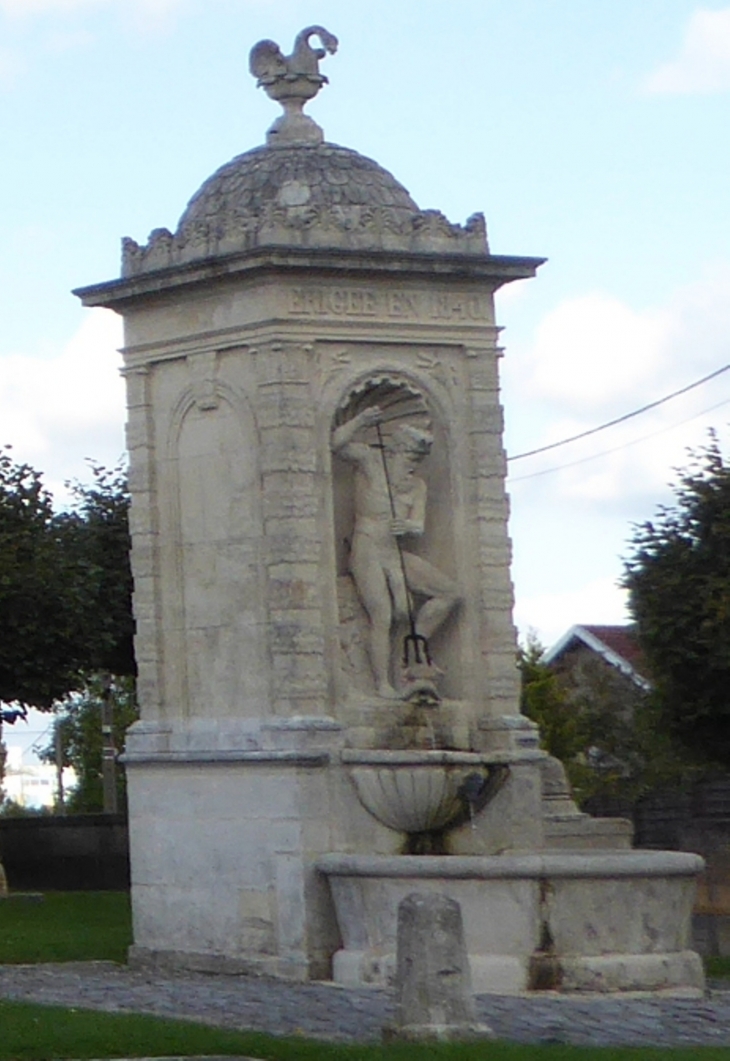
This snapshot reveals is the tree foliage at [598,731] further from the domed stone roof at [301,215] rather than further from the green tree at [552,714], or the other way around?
the domed stone roof at [301,215]

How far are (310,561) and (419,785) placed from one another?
158cm

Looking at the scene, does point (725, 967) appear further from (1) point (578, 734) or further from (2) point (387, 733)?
(1) point (578, 734)

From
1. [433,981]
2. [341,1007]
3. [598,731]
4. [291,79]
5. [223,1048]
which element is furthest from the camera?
[598,731]

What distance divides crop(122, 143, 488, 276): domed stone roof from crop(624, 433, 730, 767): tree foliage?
789 cm

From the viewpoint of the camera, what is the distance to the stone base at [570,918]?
15461 mm

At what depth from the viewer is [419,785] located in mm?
17109

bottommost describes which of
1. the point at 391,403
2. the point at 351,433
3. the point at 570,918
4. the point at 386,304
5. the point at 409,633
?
the point at 570,918

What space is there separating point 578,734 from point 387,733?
27068mm

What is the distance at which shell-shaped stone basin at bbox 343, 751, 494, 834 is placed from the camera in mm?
16938

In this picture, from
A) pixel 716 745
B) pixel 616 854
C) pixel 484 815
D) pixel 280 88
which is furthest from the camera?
pixel 716 745

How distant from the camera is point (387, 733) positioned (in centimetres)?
1756

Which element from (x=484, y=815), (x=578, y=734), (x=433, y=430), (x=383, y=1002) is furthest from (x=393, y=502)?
(x=578, y=734)

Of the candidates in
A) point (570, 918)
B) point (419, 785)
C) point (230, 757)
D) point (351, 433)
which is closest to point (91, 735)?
point (351, 433)

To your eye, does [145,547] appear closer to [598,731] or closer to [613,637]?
[598,731]
